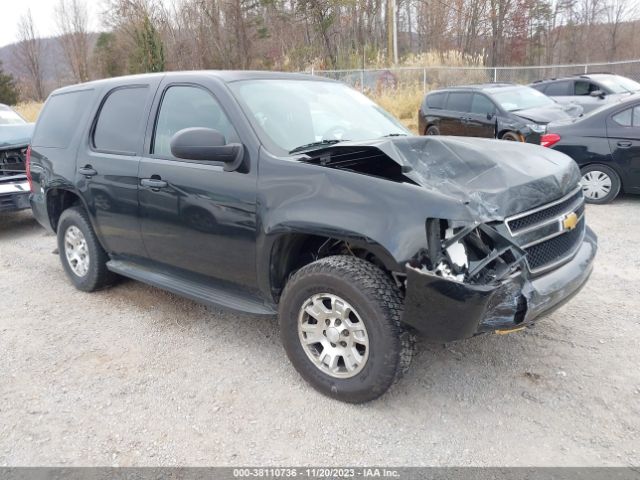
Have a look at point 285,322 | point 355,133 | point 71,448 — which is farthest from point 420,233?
point 71,448

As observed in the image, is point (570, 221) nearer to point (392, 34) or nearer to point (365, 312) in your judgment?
point (365, 312)

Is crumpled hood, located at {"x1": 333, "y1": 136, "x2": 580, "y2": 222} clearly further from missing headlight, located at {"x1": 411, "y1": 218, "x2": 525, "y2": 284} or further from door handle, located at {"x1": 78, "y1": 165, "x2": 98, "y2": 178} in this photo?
door handle, located at {"x1": 78, "y1": 165, "x2": 98, "y2": 178}

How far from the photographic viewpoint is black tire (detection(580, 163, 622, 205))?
7180 mm

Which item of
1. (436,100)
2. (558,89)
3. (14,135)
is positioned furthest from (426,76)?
(14,135)

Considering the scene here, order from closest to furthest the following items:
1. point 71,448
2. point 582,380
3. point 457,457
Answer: point 457,457 < point 71,448 < point 582,380

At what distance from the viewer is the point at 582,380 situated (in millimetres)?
3197

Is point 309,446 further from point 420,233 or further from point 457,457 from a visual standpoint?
point 420,233

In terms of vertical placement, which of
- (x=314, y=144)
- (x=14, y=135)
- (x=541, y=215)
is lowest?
(x=541, y=215)

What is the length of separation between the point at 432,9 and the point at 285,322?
1260 inches

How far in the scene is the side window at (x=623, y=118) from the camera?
7.16 metres

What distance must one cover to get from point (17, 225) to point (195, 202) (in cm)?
576

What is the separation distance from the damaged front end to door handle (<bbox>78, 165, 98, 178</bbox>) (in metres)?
3.02

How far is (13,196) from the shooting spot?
7.02 metres

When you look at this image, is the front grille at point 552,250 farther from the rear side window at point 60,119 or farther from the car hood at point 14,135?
the car hood at point 14,135
